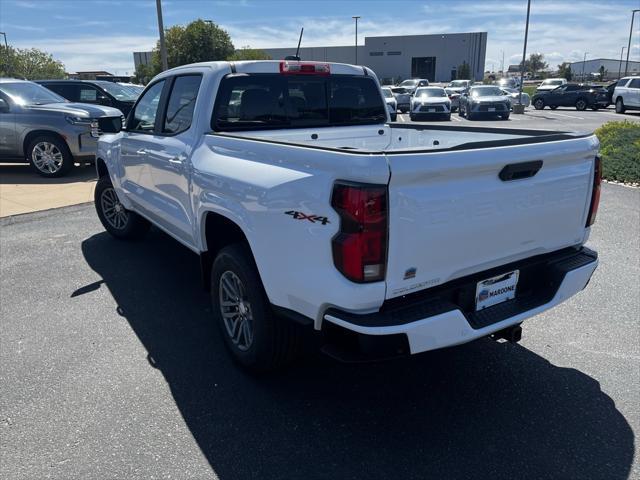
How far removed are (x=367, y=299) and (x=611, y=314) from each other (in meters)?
2.83

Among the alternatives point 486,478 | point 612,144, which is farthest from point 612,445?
point 612,144

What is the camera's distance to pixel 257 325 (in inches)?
124

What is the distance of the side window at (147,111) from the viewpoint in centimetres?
478

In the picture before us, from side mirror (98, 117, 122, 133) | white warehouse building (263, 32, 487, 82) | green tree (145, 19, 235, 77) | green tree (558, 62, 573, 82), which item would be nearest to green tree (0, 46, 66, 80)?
green tree (145, 19, 235, 77)

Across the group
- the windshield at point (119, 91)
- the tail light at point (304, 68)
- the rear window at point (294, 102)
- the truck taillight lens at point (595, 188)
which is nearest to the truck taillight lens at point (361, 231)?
the truck taillight lens at point (595, 188)

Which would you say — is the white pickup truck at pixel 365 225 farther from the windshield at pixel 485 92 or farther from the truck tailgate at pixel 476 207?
the windshield at pixel 485 92

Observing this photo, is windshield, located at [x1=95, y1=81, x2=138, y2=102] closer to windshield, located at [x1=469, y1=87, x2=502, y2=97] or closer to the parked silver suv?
the parked silver suv

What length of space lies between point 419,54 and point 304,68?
90.1 m

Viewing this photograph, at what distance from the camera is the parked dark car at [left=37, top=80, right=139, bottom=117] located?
538 inches

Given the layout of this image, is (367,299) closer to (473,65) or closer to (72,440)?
(72,440)

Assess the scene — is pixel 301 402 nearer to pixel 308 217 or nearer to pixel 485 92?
pixel 308 217

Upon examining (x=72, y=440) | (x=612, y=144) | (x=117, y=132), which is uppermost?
(x=117, y=132)

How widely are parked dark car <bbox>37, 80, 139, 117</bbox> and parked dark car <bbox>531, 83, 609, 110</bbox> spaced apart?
26624 millimetres

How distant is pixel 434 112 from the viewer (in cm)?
2419
